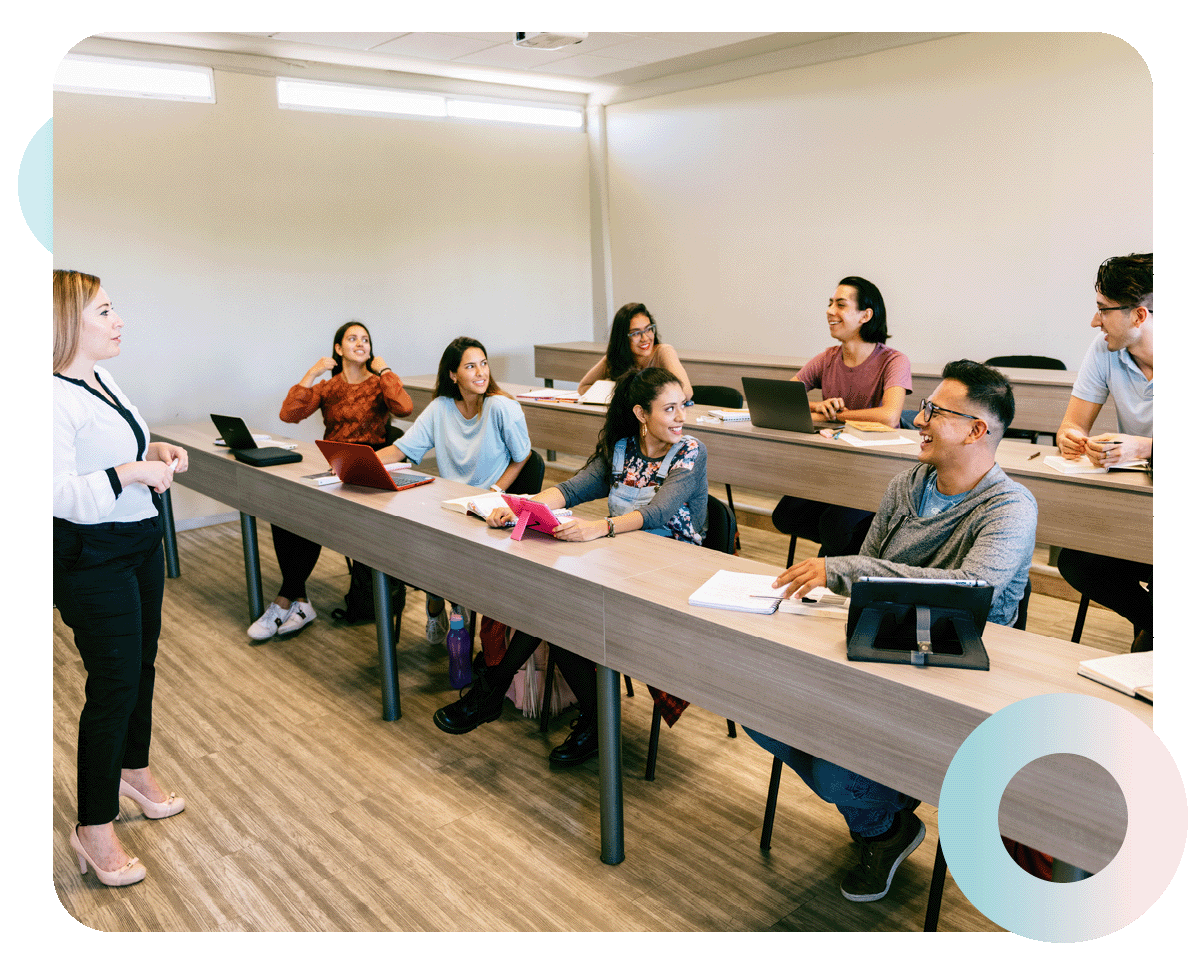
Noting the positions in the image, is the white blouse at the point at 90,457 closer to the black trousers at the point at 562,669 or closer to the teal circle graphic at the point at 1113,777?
the black trousers at the point at 562,669

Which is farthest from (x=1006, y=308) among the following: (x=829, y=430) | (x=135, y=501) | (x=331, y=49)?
(x=135, y=501)

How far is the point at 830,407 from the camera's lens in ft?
12.1

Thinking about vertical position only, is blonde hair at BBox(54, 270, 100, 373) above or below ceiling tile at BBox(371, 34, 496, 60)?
below

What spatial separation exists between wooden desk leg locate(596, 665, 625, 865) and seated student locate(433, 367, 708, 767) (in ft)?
0.98

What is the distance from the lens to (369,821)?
7.85 feet

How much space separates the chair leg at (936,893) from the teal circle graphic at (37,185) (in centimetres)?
198

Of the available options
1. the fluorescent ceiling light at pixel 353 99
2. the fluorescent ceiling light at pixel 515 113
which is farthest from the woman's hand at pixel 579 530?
the fluorescent ceiling light at pixel 515 113

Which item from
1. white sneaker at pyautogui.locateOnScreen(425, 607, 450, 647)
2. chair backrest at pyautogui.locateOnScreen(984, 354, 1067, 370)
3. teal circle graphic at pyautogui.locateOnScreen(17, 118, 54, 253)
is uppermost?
teal circle graphic at pyautogui.locateOnScreen(17, 118, 54, 253)

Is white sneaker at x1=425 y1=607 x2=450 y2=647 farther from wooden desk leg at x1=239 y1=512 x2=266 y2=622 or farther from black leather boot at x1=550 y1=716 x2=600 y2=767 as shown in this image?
black leather boot at x1=550 y1=716 x2=600 y2=767

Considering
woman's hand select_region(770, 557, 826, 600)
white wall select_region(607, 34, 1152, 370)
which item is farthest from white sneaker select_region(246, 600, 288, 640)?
white wall select_region(607, 34, 1152, 370)

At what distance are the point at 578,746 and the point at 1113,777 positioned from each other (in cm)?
157

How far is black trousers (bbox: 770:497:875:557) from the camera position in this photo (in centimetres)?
349

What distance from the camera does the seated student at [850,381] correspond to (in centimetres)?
352

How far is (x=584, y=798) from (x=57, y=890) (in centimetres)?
124
